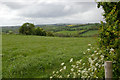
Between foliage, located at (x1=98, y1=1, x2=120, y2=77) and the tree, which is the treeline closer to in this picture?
the tree

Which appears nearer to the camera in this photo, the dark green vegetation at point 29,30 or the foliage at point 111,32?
the foliage at point 111,32

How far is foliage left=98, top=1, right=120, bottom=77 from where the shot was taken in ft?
21.2

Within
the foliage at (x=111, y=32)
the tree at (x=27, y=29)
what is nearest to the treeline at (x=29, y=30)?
the tree at (x=27, y=29)

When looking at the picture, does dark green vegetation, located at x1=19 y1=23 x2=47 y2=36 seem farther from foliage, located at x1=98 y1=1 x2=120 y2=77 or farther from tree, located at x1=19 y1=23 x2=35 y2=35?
foliage, located at x1=98 y1=1 x2=120 y2=77

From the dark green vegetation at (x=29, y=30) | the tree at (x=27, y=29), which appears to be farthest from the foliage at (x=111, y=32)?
the tree at (x=27, y=29)

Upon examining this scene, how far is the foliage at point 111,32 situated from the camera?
6462 mm

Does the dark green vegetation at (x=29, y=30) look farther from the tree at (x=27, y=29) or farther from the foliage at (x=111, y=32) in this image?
the foliage at (x=111, y=32)

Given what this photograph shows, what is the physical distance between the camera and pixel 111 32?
6793 millimetres

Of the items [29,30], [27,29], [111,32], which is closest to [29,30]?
[29,30]

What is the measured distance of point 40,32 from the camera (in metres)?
58.2

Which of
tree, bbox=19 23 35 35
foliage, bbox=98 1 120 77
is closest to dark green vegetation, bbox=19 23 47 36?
tree, bbox=19 23 35 35

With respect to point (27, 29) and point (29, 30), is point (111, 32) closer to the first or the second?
point (29, 30)

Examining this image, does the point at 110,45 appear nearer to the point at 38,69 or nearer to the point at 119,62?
the point at 119,62

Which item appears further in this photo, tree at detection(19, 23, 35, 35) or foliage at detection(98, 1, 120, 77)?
tree at detection(19, 23, 35, 35)
